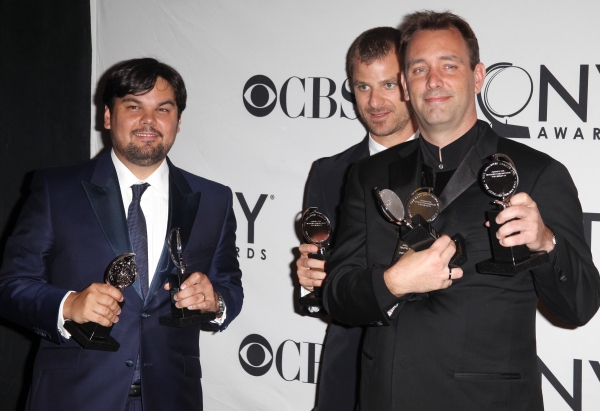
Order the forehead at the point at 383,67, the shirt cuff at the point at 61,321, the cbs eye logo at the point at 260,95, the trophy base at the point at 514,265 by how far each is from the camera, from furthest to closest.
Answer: the cbs eye logo at the point at 260,95, the forehead at the point at 383,67, the shirt cuff at the point at 61,321, the trophy base at the point at 514,265

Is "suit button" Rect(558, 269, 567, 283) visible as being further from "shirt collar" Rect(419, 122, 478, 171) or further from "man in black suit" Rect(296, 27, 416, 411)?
"man in black suit" Rect(296, 27, 416, 411)

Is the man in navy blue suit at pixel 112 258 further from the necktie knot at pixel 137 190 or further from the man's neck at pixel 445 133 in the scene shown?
the man's neck at pixel 445 133

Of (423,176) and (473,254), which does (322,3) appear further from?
(473,254)

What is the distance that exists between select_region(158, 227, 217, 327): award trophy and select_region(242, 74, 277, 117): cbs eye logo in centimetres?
138

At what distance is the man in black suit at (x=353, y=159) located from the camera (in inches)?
111

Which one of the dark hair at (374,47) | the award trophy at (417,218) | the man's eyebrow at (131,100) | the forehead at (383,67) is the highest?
the dark hair at (374,47)

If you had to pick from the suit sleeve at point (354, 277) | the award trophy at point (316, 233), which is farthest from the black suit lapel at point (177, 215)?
the suit sleeve at point (354, 277)

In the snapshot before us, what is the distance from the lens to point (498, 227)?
5.80 feet

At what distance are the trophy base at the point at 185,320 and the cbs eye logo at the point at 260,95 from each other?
155 centimetres

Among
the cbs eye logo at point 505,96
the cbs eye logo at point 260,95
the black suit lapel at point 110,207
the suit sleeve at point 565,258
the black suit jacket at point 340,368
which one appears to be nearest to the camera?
the suit sleeve at point 565,258

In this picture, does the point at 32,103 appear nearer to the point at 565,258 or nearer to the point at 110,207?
the point at 110,207

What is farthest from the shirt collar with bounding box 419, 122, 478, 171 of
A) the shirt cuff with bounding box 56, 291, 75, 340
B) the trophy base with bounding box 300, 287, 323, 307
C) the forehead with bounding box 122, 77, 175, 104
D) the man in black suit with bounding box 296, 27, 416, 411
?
the shirt cuff with bounding box 56, 291, 75, 340

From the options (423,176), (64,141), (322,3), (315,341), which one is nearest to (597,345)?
(315,341)

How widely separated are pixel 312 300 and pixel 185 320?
0.59 meters
